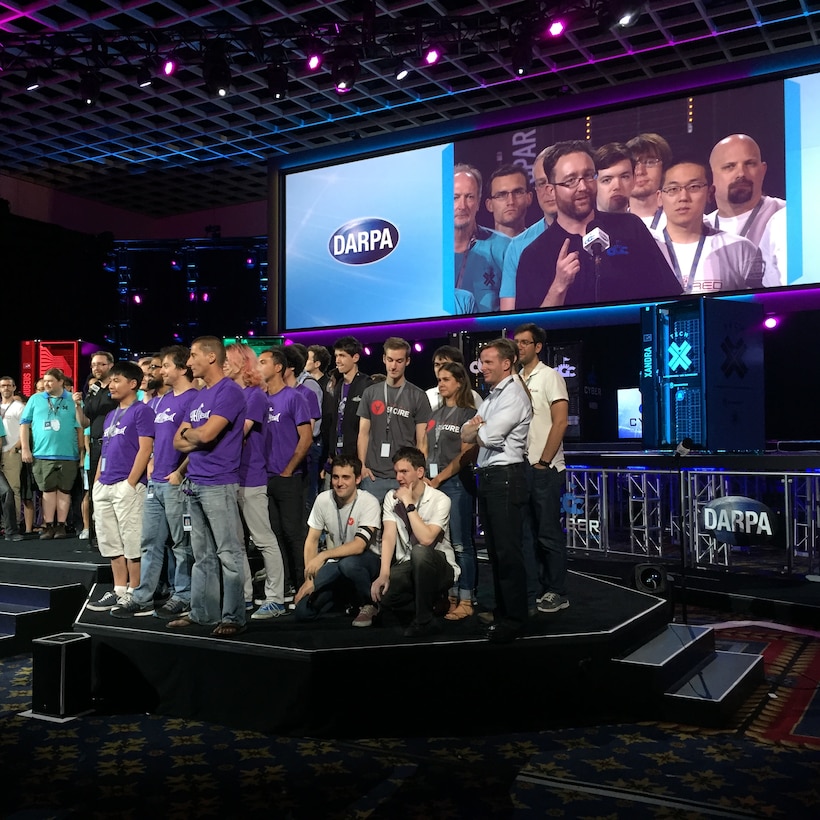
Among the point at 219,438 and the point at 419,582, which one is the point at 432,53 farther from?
the point at 419,582

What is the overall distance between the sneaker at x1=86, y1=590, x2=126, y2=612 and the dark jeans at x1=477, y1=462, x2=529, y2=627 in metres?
2.36

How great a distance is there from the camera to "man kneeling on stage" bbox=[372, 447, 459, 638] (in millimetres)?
4309

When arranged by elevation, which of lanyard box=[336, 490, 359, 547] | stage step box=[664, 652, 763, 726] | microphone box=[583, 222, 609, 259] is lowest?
stage step box=[664, 652, 763, 726]

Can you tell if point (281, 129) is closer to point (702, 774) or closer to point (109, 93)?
point (109, 93)

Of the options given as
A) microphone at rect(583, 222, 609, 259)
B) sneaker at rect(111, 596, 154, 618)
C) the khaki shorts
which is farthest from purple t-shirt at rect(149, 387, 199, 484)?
microphone at rect(583, 222, 609, 259)

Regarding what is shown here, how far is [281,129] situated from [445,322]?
3641 mm

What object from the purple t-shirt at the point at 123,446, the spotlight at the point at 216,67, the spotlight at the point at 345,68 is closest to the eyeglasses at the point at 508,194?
the spotlight at the point at 345,68

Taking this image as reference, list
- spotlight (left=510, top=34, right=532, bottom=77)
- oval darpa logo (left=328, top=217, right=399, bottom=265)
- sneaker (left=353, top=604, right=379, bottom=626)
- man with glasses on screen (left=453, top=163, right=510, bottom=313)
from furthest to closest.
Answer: oval darpa logo (left=328, top=217, right=399, bottom=265)
man with glasses on screen (left=453, top=163, right=510, bottom=313)
spotlight (left=510, top=34, right=532, bottom=77)
sneaker (left=353, top=604, right=379, bottom=626)

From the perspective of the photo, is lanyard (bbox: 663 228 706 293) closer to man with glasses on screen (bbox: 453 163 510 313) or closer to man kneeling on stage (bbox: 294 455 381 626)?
man with glasses on screen (bbox: 453 163 510 313)

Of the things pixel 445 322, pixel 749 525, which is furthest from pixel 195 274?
pixel 749 525

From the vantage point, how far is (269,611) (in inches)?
188

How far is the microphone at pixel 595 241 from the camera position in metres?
9.67

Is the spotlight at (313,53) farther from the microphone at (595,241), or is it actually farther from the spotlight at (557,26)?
the microphone at (595,241)

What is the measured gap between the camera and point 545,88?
1062cm
